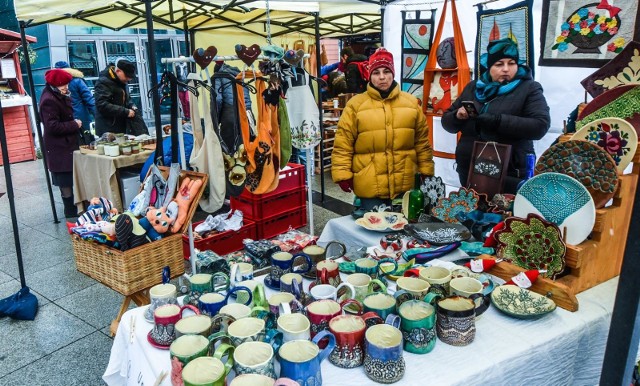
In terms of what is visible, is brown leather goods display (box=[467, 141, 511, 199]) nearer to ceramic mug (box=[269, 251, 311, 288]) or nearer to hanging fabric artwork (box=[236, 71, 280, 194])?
ceramic mug (box=[269, 251, 311, 288])

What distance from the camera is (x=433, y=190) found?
2441 millimetres

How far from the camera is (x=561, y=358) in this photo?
4.56 feet

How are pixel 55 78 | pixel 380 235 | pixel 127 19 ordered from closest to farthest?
pixel 380 235 → pixel 55 78 → pixel 127 19

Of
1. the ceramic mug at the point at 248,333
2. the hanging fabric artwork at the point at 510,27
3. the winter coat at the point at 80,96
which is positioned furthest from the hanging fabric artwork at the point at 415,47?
the winter coat at the point at 80,96

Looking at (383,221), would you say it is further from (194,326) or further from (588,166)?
(194,326)

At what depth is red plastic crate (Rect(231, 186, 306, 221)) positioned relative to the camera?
13.0ft

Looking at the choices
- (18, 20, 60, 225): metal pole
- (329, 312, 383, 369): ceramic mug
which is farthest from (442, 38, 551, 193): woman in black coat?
(18, 20, 60, 225): metal pole

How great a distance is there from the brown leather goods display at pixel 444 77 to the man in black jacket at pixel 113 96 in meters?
2.87

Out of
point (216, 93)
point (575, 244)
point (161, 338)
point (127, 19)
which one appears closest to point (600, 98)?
point (575, 244)

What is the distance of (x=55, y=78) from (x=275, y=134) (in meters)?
2.61

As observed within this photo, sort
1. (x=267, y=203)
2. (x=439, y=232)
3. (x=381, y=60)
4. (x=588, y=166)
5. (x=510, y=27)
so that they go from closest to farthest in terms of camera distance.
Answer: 1. (x=588, y=166)
2. (x=439, y=232)
3. (x=381, y=60)
4. (x=510, y=27)
5. (x=267, y=203)

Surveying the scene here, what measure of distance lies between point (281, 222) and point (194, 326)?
2882mm

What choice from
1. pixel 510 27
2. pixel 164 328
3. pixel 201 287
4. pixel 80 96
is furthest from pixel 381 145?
pixel 80 96

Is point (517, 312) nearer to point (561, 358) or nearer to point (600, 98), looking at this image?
point (561, 358)
